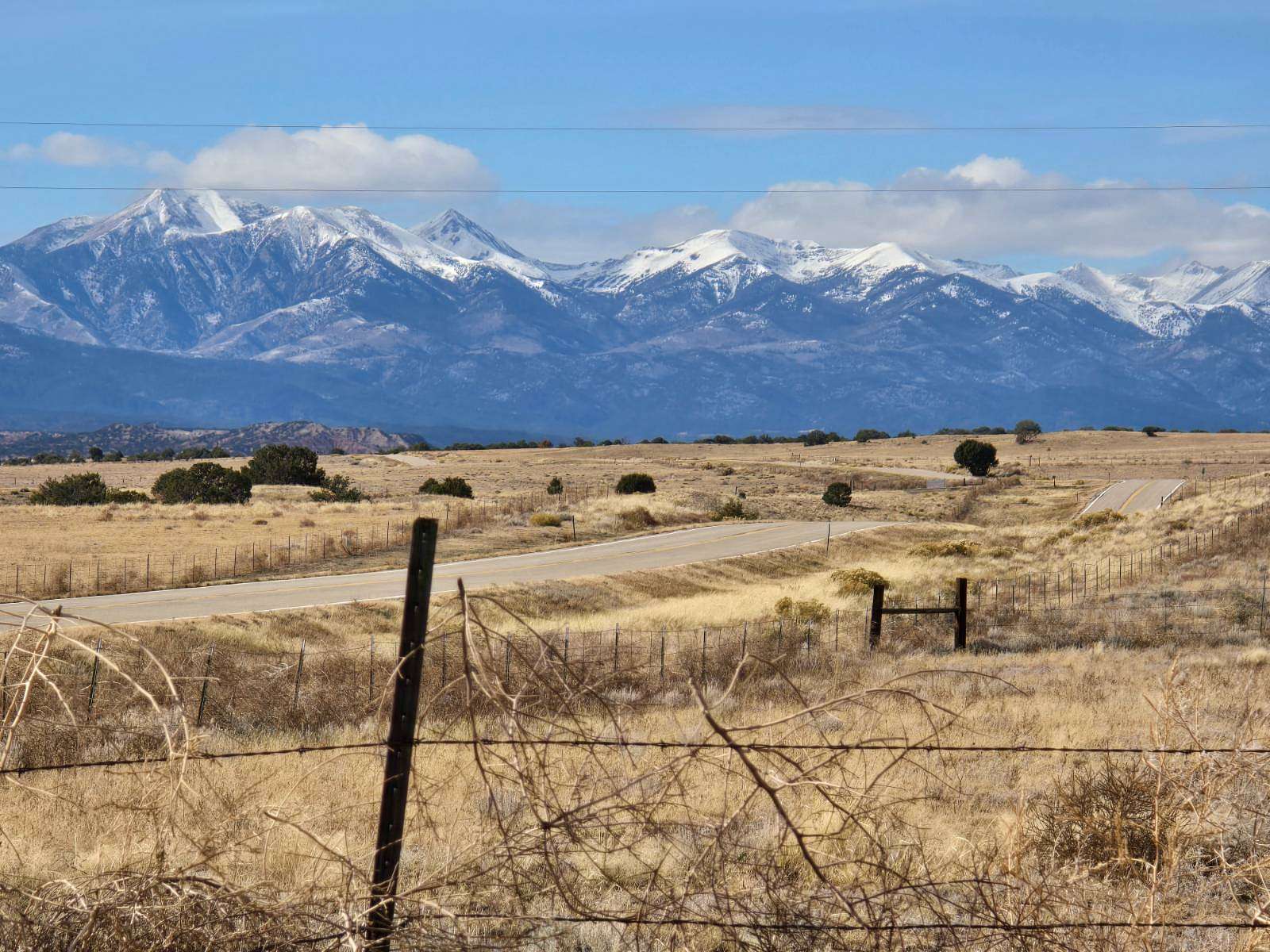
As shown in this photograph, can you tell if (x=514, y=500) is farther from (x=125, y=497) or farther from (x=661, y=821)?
(x=661, y=821)

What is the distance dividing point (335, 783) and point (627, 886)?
13.7 feet

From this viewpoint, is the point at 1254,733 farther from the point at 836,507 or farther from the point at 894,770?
the point at 836,507

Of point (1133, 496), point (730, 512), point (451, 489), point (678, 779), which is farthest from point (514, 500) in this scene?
point (678, 779)

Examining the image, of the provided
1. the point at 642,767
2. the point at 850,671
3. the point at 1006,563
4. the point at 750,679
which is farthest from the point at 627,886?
the point at 1006,563

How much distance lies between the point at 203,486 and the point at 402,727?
72031mm

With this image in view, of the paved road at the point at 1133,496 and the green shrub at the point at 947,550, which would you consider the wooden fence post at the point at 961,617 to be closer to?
the green shrub at the point at 947,550

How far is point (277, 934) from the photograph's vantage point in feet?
20.2

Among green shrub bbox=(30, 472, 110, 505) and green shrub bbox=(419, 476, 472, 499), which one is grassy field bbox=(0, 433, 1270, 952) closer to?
green shrub bbox=(419, 476, 472, 499)

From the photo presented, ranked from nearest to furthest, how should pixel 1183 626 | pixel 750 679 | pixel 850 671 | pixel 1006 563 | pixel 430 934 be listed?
pixel 430 934, pixel 750 679, pixel 850 671, pixel 1183 626, pixel 1006 563

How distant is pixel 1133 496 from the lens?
87.1 meters

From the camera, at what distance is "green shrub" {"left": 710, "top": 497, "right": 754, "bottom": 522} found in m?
77.5

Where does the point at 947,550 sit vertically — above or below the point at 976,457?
below

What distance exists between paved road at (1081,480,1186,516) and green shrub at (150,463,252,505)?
5234 cm

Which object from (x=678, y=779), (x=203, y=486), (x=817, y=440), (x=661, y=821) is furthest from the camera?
(x=817, y=440)
